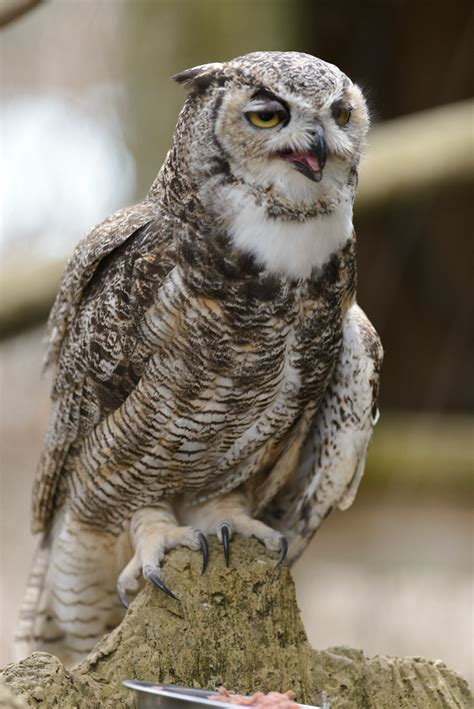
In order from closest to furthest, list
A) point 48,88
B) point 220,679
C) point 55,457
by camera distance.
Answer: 1. point 220,679
2. point 55,457
3. point 48,88

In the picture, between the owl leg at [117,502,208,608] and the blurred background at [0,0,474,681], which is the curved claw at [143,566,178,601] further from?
the blurred background at [0,0,474,681]

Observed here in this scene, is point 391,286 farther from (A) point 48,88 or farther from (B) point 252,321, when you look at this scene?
(B) point 252,321

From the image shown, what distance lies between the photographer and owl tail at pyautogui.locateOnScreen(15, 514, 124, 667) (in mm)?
2625

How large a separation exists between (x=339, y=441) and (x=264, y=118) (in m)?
0.84

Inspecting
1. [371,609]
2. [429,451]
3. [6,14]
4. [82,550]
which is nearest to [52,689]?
[82,550]

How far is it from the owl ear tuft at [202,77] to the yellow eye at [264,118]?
136 millimetres

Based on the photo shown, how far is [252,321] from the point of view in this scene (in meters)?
2.08

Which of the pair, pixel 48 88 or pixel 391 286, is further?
pixel 391 286

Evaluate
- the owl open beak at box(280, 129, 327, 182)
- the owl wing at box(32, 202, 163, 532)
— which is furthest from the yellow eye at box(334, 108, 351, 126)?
the owl wing at box(32, 202, 163, 532)

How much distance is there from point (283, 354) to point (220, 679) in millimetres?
650

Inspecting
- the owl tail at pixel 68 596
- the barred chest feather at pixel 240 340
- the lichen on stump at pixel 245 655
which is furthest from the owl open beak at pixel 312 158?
the owl tail at pixel 68 596

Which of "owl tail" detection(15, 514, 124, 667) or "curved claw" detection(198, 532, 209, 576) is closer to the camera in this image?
"curved claw" detection(198, 532, 209, 576)

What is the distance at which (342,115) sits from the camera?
199 cm

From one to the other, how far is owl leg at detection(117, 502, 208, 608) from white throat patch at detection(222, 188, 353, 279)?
608mm
